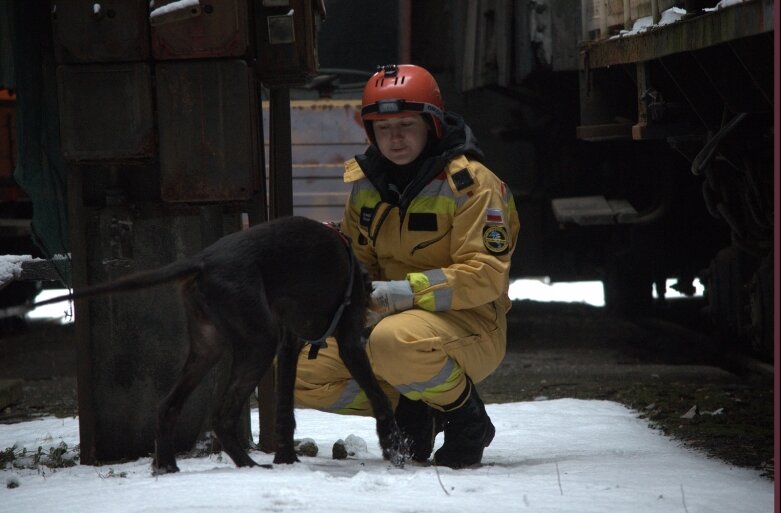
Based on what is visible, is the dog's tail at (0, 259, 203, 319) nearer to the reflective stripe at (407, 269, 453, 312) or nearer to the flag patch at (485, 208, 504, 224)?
the reflective stripe at (407, 269, 453, 312)

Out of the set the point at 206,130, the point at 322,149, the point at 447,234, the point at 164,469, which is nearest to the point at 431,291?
the point at 447,234

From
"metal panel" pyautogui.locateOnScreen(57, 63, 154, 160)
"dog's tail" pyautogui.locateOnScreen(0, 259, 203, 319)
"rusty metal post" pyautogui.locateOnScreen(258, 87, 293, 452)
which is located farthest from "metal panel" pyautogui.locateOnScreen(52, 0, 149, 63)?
"dog's tail" pyautogui.locateOnScreen(0, 259, 203, 319)

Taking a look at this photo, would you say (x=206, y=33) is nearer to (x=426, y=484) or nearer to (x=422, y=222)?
(x=422, y=222)

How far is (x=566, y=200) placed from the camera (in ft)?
28.4

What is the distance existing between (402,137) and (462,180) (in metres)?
0.28

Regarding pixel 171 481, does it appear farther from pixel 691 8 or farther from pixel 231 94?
pixel 691 8

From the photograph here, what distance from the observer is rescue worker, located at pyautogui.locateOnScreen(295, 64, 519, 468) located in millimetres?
4094

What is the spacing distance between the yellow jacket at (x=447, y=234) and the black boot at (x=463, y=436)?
0.39m

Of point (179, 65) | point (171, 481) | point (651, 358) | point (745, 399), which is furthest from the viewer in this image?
point (651, 358)

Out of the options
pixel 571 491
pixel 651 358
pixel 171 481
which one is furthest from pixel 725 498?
pixel 651 358

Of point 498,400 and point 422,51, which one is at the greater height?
point 422,51

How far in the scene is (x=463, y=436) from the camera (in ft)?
14.1

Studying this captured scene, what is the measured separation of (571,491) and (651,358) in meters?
5.01

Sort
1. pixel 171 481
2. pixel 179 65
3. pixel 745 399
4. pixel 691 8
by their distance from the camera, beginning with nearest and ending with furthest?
pixel 171 481 < pixel 179 65 < pixel 691 8 < pixel 745 399
